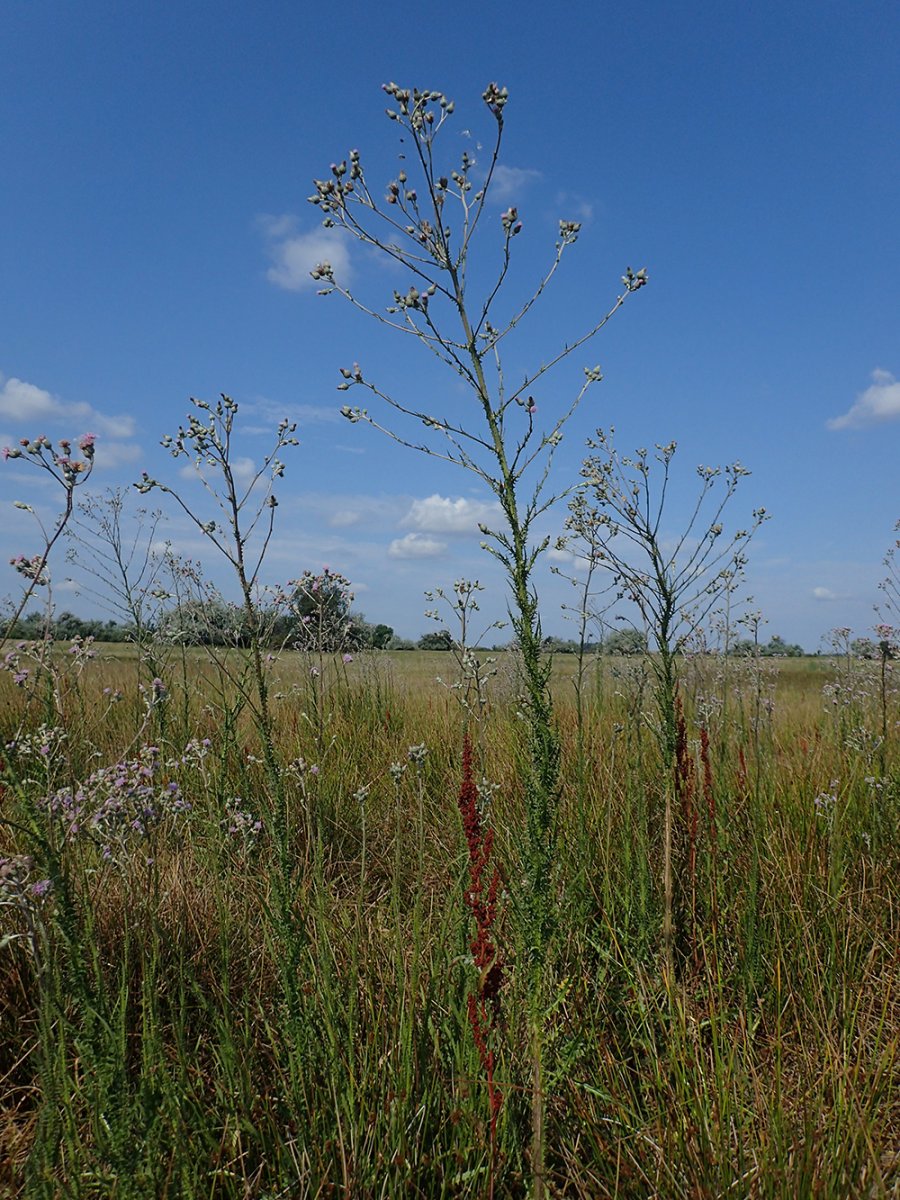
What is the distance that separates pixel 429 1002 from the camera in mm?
2279

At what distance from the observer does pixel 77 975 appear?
5.31ft

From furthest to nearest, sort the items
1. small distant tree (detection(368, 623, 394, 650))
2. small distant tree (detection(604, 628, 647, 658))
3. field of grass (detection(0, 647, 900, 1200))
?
1. small distant tree (detection(368, 623, 394, 650))
2. small distant tree (detection(604, 628, 647, 658))
3. field of grass (detection(0, 647, 900, 1200))

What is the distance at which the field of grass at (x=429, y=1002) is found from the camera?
5.97 ft

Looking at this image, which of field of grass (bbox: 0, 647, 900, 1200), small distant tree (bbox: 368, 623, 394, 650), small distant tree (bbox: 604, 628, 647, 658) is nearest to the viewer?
field of grass (bbox: 0, 647, 900, 1200)

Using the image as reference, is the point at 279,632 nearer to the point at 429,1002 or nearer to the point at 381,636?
the point at 381,636

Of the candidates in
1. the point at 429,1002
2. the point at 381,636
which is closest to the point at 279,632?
the point at 381,636

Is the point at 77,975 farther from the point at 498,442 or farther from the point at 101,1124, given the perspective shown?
the point at 498,442

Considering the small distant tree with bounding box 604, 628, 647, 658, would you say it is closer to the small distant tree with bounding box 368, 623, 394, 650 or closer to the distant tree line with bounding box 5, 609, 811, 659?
the distant tree line with bounding box 5, 609, 811, 659

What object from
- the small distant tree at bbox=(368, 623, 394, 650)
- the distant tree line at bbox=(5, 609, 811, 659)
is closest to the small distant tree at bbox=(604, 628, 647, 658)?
the distant tree line at bbox=(5, 609, 811, 659)

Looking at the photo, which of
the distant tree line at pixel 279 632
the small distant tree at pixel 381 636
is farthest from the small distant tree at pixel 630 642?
the small distant tree at pixel 381 636

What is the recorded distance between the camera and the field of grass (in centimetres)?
182

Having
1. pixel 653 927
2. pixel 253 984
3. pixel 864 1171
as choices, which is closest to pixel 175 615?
pixel 253 984

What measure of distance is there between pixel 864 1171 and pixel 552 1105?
0.83 meters

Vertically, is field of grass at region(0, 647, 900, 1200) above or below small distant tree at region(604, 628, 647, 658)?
below
